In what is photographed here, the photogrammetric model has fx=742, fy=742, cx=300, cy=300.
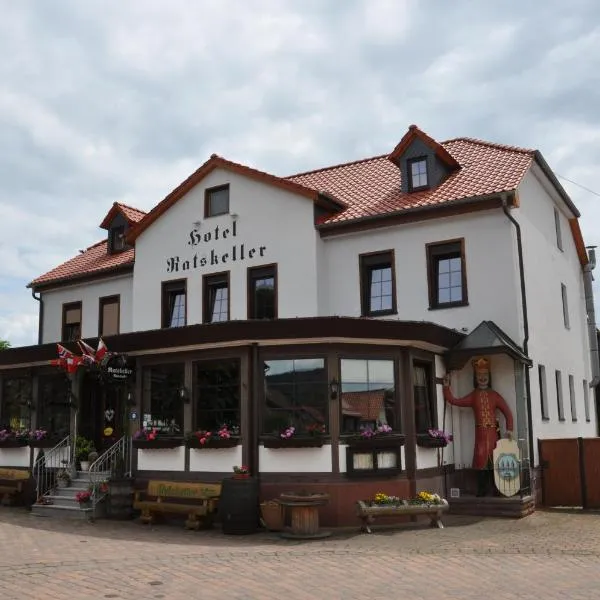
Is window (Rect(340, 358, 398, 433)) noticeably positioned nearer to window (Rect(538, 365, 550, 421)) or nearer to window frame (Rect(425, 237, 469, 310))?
window frame (Rect(425, 237, 469, 310))

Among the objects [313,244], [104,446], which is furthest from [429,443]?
[104,446]

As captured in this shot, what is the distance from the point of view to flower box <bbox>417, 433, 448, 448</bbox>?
14.6 m

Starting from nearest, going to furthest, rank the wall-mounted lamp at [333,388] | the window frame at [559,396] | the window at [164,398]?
1. the wall-mounted lamp at [333,388]
2. the window at [164,398]
3. the window frame at [559,396]

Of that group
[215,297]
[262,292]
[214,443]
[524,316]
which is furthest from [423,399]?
[215,297]

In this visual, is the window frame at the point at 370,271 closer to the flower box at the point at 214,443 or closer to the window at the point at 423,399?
the window at the point at 423,399

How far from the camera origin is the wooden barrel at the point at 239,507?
12953mm

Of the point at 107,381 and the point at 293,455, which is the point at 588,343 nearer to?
the point at 293,455

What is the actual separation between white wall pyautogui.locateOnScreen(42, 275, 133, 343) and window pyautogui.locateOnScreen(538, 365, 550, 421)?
1185 cm

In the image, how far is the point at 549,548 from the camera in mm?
11102

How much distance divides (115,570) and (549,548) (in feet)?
20.7

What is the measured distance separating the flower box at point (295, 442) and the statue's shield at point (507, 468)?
3970mm

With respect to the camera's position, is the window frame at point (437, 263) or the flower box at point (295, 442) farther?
the window frame at point (437, 263)

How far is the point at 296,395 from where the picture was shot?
13.9 meters

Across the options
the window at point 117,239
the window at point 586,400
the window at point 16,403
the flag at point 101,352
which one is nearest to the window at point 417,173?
the flag at point 101,352
